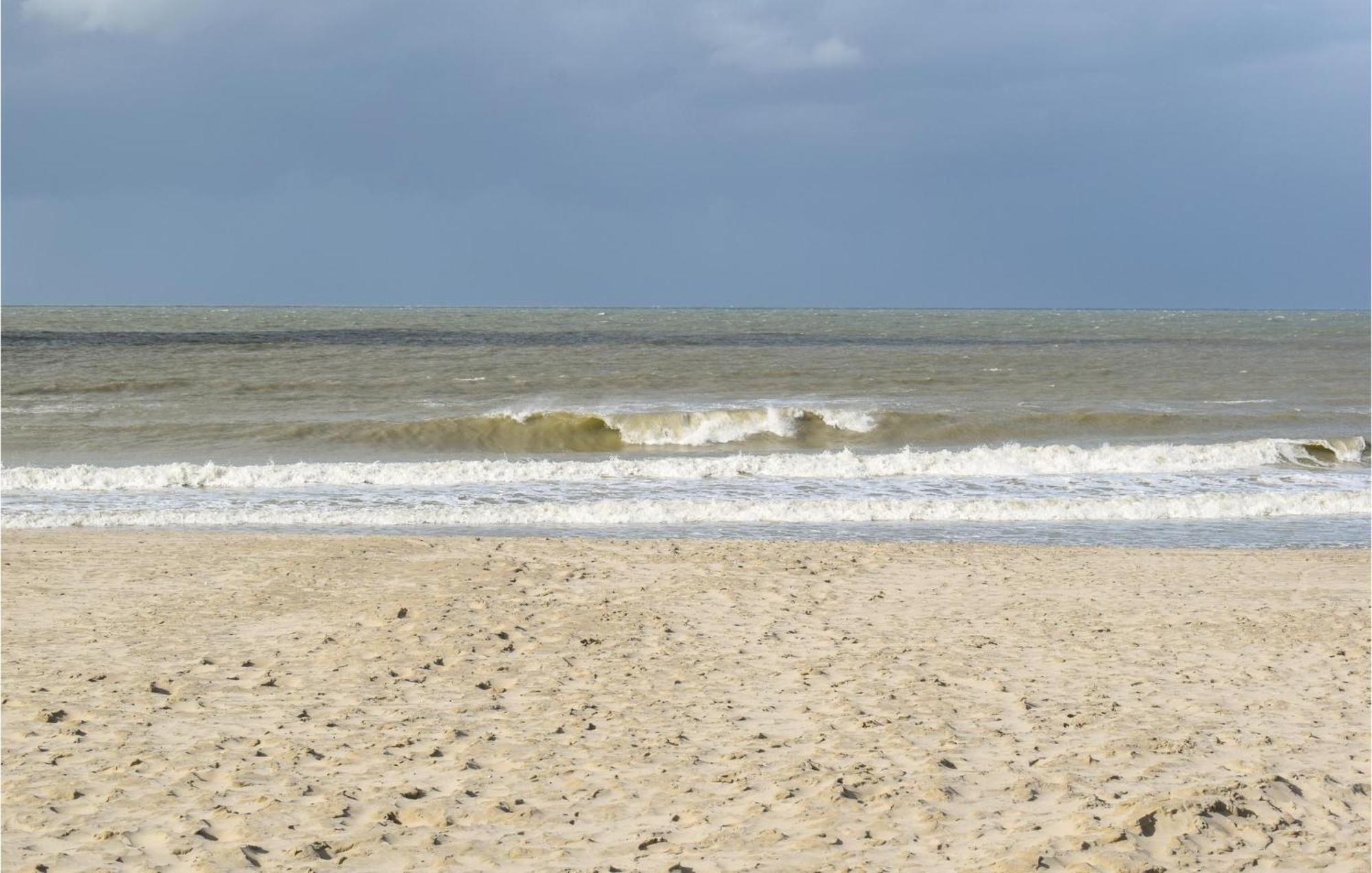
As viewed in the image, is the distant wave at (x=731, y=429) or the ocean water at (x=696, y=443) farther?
the distant wave at (x=731, y=429)

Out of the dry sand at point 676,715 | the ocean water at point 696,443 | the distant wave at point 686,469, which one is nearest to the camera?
the dry sand at point 676,715

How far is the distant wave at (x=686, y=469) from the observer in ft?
56.8

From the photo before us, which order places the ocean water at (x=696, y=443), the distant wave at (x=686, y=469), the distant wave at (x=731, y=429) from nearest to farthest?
Answer: the ocean water at (x=696, y=443) → the distant wave at (x=686, y=469) → the distant wave at (x=731, y=429)

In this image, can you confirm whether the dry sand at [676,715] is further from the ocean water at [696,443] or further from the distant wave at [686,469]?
the distant wave at [686,469]

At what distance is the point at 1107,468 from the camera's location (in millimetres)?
19047

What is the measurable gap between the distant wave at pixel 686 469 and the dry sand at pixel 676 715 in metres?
6.30

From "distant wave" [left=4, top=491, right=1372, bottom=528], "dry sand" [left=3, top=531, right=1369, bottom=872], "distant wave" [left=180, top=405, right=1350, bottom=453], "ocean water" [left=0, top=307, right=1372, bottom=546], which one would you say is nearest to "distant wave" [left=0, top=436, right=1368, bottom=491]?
"ocean water" [left=0, top=307, right=1372, bottom=546]

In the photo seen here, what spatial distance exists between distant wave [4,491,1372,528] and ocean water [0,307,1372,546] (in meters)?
0.05

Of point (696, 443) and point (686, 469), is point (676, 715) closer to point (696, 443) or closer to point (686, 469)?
point (686, 469)

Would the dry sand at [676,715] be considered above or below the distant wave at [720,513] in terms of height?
above

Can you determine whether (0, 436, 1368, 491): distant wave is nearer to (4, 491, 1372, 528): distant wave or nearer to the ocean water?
the ocean water

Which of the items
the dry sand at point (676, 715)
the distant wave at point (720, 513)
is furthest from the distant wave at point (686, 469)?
the dry sand at point (676, 715)

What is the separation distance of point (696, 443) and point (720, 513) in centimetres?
970

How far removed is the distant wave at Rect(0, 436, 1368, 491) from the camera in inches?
682
